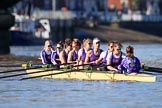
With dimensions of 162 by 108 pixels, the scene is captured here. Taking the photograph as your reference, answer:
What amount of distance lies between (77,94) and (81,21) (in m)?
69.3

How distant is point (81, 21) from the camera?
93.7 meters

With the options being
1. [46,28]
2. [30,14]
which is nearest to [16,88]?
[46,28]

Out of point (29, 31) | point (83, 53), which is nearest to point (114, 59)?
point (83, 53)

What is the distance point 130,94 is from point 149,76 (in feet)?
8.15

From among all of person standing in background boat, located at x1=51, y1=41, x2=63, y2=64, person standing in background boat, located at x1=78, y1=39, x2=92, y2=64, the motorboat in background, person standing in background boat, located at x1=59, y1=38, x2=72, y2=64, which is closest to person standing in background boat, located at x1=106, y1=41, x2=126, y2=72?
person standing in background boat, located at x1=78, y1=39, x2=92, y2=64

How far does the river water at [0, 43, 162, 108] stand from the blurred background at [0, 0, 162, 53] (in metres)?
43.3

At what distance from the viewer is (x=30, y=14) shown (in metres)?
93.9

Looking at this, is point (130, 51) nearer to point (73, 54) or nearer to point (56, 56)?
point (73, 54)

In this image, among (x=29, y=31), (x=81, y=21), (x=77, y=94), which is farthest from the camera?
(x=81, y=21)

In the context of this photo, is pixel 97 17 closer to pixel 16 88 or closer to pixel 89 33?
pixel 89 33

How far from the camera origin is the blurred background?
263 ft

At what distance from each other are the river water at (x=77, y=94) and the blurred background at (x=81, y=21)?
43.3 metres

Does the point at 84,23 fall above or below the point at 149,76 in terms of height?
below

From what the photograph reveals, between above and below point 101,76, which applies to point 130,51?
above
